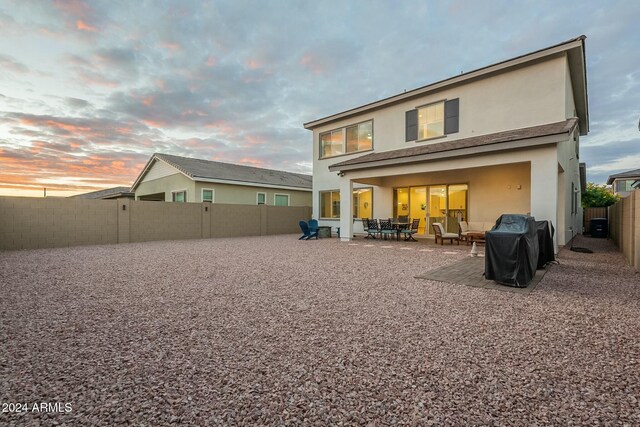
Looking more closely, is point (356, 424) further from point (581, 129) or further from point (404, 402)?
point (581, 129)

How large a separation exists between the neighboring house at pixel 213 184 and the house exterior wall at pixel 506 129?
871 cm

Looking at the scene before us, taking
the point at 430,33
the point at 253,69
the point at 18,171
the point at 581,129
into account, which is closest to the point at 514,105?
the point at 430,33

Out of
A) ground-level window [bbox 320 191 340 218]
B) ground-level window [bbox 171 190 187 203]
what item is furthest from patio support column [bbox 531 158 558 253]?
ground-level window [bbox 171 190 187 203]

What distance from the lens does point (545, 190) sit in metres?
7.28

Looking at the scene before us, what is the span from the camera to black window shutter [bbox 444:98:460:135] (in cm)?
1098

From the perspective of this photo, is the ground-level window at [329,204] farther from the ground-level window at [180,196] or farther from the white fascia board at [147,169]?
the ground-level window at [180,196]

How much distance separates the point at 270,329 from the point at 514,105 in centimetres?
1113

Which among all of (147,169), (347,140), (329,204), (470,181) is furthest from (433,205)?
(147,169)

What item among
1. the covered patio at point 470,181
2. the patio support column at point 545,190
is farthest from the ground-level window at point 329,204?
the patio support column at point 545,190

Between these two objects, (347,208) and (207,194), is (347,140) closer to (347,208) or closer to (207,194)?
(347,208)

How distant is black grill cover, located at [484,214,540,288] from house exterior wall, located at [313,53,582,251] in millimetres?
3102

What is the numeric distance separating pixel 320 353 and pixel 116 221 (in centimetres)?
1293

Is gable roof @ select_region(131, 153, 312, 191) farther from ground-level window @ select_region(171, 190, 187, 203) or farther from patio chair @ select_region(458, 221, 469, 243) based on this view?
patio chair @ select_region(458, 221, 469, 243)

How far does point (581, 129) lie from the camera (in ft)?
49.4
